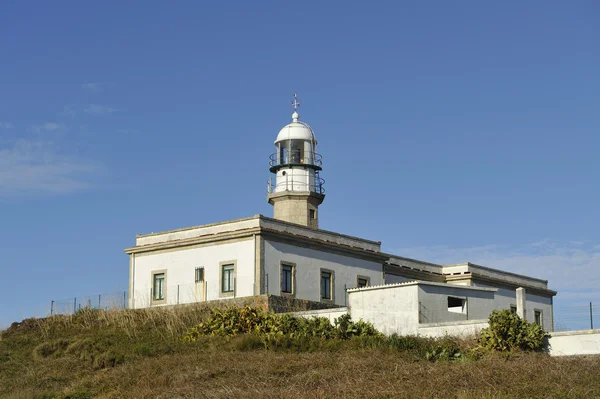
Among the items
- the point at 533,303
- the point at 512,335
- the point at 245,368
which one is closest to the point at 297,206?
the point at 533,303

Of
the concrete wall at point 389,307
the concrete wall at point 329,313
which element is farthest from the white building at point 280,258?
the concrete wall at point 329,313

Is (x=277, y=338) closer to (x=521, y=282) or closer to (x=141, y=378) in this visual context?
(x=141, y=378)

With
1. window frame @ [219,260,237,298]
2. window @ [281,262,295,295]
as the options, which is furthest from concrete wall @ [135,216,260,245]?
window @ [281,262,295,295]

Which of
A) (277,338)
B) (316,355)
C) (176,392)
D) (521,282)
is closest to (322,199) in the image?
(521,282)

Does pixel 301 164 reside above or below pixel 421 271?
above

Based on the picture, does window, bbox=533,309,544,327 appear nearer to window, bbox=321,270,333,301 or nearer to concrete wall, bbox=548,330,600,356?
window, bbox=321,270,333,301

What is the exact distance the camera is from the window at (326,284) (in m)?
40.3

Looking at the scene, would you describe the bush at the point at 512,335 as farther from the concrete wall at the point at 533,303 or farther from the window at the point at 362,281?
Answer: the concrete wall at the point at 533,303

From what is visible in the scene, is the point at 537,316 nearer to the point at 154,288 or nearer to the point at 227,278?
the point at 227,278

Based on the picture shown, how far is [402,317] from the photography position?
30.5m

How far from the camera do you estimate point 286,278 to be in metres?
38.8

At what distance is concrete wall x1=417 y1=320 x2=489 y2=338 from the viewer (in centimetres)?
2800

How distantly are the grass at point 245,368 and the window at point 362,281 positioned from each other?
28.8 feet

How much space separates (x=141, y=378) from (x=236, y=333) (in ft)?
22.5
